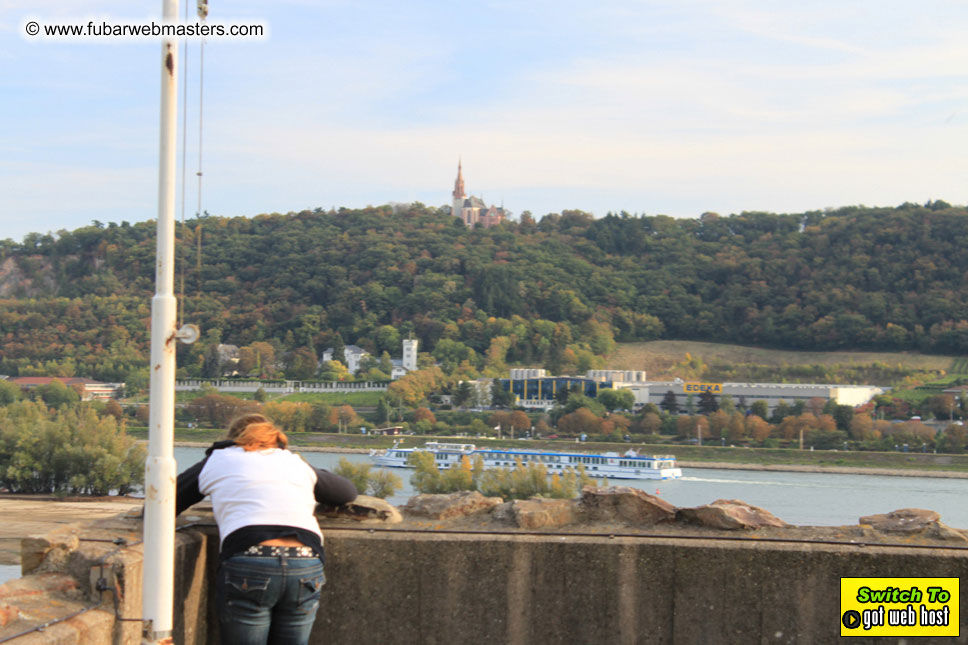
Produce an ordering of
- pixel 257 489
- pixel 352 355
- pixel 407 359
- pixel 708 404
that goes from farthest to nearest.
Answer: pixel 352 355
pixel 407 359
pixel 708 404
pixel 257 489

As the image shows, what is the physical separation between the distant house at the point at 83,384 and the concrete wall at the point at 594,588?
206 ft

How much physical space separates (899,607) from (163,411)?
7.80ft

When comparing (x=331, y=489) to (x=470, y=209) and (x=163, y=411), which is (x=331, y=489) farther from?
(x=470, y=209)

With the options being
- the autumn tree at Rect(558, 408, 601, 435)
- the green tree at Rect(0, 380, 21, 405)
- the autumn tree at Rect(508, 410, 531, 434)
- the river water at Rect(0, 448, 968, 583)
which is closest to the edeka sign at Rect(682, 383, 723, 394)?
the autumn tree at Rect(558, 408, 601, 435)

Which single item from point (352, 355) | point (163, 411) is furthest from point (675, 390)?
point (163, 411)

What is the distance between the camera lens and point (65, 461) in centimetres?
2453

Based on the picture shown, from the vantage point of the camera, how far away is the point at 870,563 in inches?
A: 138

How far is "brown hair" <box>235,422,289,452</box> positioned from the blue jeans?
38 centimetres

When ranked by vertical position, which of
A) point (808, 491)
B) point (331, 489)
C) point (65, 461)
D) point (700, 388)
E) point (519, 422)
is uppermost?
point (331, 489)

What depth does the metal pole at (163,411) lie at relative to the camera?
115 inches

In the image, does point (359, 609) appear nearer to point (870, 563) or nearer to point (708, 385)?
point (870, 563)

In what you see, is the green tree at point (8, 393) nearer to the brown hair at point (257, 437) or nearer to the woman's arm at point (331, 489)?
the woman's arm at point (331, 489)

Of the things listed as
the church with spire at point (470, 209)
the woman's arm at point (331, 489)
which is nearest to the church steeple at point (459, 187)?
the church with spire at point (470, 209)

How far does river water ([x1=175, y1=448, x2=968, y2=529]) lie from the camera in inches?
1476
